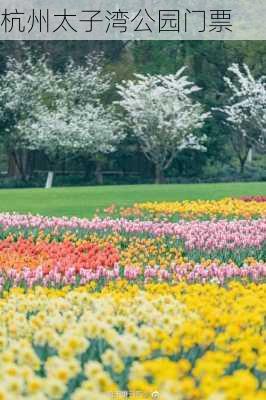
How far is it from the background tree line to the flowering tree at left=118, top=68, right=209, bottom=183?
4.26ft

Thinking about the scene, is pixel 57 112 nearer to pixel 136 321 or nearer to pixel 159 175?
pixel 159 175

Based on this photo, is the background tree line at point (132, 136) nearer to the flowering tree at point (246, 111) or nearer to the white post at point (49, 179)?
the flowering tree at point (246, 111)

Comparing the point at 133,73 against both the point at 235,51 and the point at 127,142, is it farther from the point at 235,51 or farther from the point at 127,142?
the point at 235,51

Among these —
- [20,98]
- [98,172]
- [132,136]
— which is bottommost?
[98,172]

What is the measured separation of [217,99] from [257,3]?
17.4ft

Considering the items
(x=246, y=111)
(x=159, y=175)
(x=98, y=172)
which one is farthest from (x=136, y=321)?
(x=246, y=111)

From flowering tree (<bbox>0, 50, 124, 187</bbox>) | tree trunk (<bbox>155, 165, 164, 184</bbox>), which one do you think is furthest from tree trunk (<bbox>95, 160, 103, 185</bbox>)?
tree trunk (<bbox>155, 165, 164, 184</bbox>)

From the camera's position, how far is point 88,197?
25.0 metres

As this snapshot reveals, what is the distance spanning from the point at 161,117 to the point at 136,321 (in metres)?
34.1

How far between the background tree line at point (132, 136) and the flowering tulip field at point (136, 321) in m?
27.9

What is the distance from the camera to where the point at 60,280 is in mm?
7957

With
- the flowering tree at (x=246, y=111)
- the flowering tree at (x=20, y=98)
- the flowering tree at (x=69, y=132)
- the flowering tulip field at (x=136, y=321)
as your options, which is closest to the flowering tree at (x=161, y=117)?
the flowering tree at (x=69, y=132)

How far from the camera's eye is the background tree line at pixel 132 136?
40844mm

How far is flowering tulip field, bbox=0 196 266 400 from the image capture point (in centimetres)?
330
